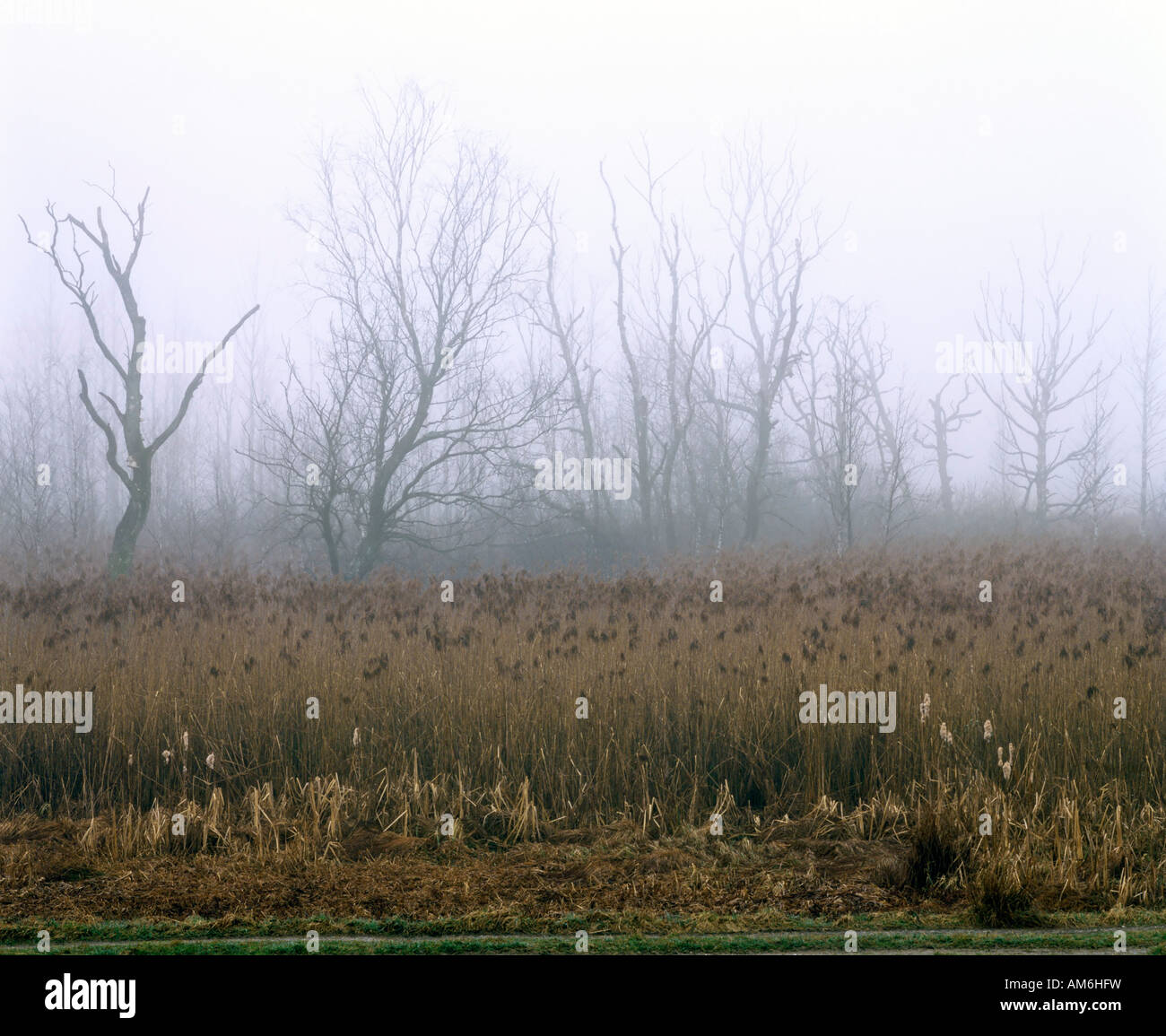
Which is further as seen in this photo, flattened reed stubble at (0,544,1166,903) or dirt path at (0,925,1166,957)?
flattened reed stubble at (0,544,1166,903)

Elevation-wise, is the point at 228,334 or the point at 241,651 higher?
the point at 228,334

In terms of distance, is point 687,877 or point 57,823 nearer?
point 687,877

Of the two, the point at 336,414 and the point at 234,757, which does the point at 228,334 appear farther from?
the point at 234,757

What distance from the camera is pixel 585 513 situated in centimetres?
2239

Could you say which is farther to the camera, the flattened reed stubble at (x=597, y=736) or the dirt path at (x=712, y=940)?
the flattened reed stubble at (x=597, y=736)

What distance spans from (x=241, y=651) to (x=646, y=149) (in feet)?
65.1

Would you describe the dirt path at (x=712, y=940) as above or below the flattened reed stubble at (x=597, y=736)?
below

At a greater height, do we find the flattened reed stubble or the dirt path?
the flattened reed stubble

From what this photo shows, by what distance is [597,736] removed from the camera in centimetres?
711

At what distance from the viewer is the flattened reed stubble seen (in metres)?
6.43

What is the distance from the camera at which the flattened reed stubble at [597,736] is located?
6426 millimetres
